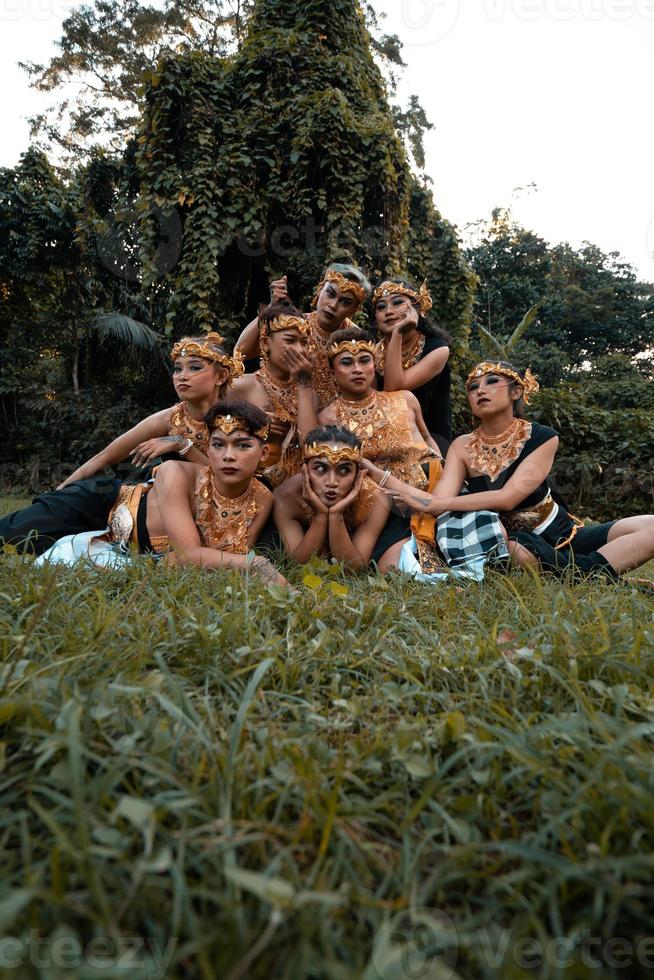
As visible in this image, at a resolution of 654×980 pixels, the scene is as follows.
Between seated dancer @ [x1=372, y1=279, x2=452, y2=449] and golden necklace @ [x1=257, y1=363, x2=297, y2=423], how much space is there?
607 mm

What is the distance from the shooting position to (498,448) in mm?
3459

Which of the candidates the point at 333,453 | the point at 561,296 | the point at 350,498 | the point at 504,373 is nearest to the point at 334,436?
the point at 333,453

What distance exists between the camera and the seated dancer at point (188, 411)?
3570mm

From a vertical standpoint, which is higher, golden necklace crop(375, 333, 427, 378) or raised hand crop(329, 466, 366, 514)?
golden necklace crop(375, 333, 427, 378)

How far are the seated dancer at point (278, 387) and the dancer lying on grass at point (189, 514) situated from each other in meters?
0.51

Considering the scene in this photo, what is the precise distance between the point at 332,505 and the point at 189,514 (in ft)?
2.44

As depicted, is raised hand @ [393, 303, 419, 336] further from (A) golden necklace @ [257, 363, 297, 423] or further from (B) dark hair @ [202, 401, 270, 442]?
(B) dark hair @ [202, 401, 270, 442]

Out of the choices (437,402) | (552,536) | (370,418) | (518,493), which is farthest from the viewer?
(437,402)

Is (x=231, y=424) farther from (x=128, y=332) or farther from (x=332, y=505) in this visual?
(x=128, y=332)

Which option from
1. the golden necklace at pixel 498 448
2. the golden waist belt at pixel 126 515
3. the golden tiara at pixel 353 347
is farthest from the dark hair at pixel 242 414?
the golden necklace at pixel 498 448

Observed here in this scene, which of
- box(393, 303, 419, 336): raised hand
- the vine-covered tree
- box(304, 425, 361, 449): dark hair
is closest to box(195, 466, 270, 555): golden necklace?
box(304, 425, 361, 449): dark hair

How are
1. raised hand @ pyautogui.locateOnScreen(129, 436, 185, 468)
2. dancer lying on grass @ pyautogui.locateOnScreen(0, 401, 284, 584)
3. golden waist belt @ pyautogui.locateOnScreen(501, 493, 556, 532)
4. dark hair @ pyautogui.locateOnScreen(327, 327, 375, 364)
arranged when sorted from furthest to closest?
dark hair @ pyautogui.locateOnScreen(327, 327, 375, 364)
raised hand @ pyautogui.locateOnScreen(129, 436, 185, 468)
golden waist belt @ pyautogui.locateOnScreen(501, 493, 556, 532)
dancer lying on grass @ pyautogui.locateOnScreen(0, 401, 284, 584)

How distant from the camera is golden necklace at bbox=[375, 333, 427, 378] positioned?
13.2 ft

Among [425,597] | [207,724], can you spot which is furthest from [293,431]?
[207,724]
